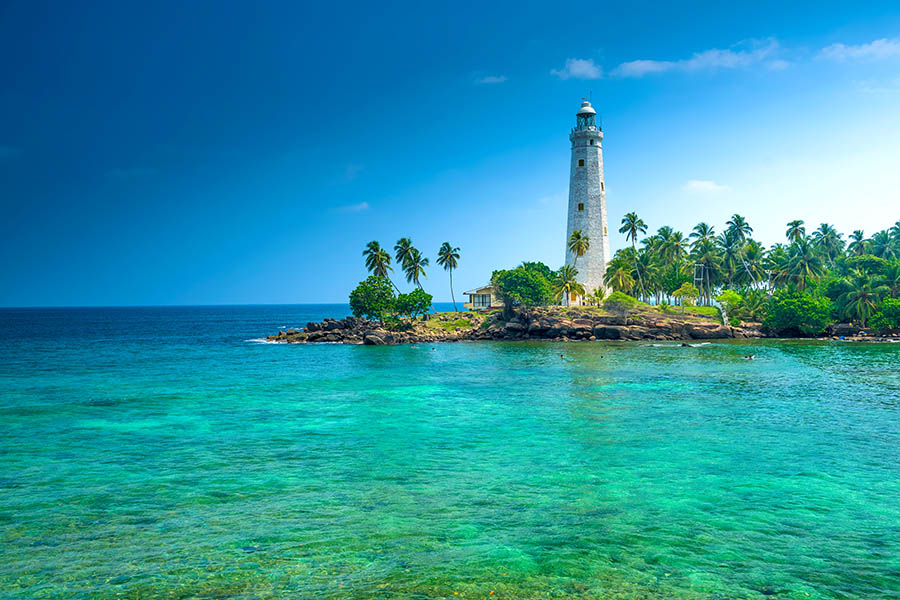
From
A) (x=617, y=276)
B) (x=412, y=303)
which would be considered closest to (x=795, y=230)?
(x=617, y=276)

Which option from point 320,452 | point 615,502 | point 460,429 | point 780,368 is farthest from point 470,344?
point 615,502

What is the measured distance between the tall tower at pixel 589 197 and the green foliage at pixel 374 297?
31525 millimetres

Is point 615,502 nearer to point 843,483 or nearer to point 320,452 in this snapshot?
point 843,483

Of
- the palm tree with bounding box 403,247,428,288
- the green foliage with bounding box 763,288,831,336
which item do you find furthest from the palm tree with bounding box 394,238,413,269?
the green foliage with bounding box 763,288,831,336

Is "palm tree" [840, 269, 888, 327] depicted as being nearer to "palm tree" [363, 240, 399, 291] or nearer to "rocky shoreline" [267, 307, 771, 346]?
"rocky shoreline" [267, 307, 771, 346]

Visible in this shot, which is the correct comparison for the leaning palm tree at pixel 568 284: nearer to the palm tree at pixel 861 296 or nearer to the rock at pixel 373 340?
the rock at pixel 373 340

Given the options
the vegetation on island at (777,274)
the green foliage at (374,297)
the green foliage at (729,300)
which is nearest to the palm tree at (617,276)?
→ the vegetation on island at (777,274)

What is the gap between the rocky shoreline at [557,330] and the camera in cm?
8119

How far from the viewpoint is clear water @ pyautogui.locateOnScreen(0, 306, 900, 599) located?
37.3 feet

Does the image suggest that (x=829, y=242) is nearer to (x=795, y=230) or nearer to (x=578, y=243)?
(x=795, y=230)

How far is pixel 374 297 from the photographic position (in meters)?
87.8

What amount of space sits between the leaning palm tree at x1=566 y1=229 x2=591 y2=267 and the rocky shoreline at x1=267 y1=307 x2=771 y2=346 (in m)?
9.56

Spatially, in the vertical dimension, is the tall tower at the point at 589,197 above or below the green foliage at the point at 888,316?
above

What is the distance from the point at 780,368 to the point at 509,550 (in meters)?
45.6
